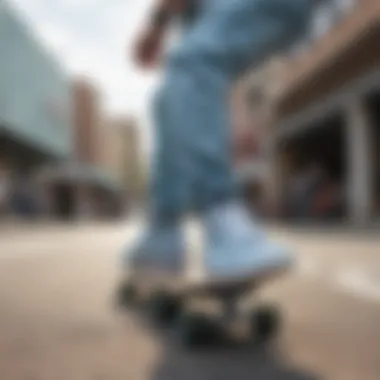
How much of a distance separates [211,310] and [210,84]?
1.45 ft

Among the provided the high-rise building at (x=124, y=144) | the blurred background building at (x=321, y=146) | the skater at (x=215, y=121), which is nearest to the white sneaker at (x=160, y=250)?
the skater at (x=215, y=121)

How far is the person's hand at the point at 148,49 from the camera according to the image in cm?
119

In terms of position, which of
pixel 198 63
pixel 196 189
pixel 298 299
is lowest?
pixel 298 299

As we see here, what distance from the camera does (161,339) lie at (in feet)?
3.02

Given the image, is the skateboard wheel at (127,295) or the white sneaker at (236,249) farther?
the skateboard wheel at (127,295)

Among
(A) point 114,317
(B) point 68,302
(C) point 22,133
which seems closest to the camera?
(C) point 22,133

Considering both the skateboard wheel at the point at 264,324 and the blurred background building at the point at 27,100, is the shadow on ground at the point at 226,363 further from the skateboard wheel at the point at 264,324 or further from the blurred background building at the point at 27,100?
the blurred background building at the point at 27,100

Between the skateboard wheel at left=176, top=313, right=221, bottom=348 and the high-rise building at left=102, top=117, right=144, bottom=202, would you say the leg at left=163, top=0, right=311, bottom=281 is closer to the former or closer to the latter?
the skateboard wheel at left=176, top=313, right=221, bottom=348

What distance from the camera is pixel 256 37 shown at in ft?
2.68

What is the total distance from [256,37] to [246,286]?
0.38 meters

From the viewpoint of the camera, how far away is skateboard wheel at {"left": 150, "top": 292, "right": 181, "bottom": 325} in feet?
3.54

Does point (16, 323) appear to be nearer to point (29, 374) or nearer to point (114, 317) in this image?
point (114, 317)

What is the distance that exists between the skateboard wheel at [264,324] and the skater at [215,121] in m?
0.18

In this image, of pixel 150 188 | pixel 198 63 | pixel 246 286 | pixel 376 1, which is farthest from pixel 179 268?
pixel 376 1
